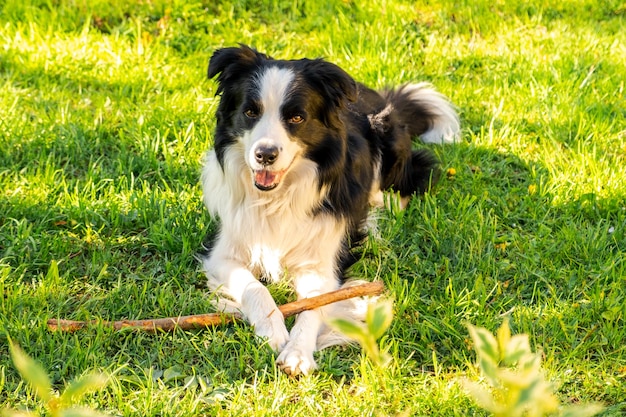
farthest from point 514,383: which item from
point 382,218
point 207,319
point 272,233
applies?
point 382,218

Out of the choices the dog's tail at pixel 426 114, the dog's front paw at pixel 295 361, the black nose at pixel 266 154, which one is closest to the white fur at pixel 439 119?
the dog's tail at pixel 426 114

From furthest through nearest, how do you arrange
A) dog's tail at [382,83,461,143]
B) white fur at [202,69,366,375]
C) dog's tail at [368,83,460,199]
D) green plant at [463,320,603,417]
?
dog's tail at [382,83,461,143]
dog's tail at [368,83,460,199]
white fur at [202,69,366,375]
green plant at [463,320,603,417]

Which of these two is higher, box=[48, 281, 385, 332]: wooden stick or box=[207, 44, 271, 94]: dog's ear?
box=[207, 44, 271, 94]: dog's ear

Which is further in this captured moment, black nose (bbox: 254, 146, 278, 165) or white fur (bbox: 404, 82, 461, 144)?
white fur (bbox: 404, 82, 461, 144)

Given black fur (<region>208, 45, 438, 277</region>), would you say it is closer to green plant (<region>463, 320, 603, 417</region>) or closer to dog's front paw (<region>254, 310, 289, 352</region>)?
dog's front paw (<region>254, 310, 289, 352</region>)

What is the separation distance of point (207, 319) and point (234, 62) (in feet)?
3.82

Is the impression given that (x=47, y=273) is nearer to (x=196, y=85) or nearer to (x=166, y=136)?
(x=166, y=136)

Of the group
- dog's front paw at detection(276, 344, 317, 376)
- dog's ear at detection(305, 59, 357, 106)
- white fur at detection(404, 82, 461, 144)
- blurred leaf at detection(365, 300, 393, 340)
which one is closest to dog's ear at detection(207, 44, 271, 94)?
dog's ear at detection(305, 59, 357, 106)

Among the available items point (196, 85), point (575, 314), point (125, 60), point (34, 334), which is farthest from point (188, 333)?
point (125, 60)

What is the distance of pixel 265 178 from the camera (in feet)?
10.5

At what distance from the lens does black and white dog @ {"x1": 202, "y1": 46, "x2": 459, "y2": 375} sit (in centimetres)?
307

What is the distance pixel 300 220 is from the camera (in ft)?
11.3

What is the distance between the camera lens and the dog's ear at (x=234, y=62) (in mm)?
3219

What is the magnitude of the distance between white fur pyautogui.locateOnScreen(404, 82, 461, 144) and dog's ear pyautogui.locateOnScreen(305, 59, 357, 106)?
59.9 inches
